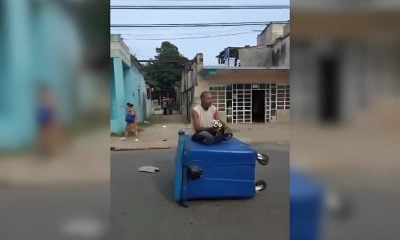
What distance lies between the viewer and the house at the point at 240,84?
1.78 metres

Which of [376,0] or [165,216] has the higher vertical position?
[376,0]

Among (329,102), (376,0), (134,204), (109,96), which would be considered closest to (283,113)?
(329,102)

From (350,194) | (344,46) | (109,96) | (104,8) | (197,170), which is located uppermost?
(104,8)

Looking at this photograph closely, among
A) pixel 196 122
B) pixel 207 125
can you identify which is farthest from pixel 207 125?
pixel 196 122

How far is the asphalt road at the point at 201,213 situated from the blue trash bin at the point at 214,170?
75mm

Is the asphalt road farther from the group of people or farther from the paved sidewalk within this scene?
the group of people

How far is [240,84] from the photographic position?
241cm

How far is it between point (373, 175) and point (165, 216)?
1.56m

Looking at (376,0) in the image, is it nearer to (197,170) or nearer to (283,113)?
(283,113)

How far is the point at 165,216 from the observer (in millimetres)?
2576

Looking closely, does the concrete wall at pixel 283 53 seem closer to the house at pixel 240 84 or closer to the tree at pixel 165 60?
the house at pixel 240 84

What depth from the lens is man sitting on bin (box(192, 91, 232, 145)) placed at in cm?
270

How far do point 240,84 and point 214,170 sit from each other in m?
0.67

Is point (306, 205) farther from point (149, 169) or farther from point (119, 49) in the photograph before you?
point (149, 169)
